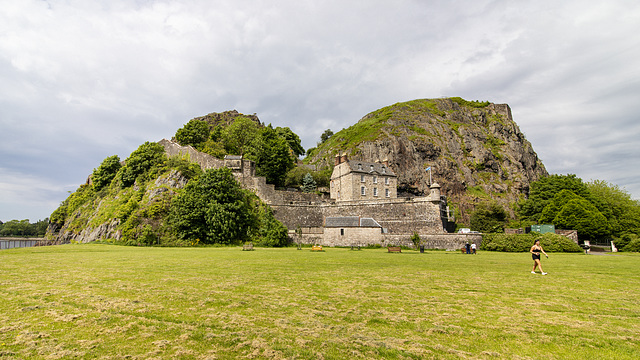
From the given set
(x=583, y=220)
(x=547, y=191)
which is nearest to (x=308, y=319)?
(x=583, y=220)

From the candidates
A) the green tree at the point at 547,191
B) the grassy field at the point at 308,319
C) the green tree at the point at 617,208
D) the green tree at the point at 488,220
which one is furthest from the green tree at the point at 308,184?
the green tree at the point at 617,208

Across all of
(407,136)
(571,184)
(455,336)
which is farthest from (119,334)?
(407,136)

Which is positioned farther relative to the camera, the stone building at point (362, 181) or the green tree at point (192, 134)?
the green tree at point (192, 134)

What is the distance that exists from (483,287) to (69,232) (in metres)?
52.9

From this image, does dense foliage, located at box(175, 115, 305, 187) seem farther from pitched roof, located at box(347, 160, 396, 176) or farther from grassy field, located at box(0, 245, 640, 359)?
grassy field, located at box(0, 245, 640, 359)

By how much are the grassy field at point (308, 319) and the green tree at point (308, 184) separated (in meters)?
40.8

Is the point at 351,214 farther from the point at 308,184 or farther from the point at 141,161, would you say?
the point at 141,161

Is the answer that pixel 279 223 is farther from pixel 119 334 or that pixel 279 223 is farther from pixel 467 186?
pixel 467 186

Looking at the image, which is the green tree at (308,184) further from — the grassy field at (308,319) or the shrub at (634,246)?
the shrub at (634,246)

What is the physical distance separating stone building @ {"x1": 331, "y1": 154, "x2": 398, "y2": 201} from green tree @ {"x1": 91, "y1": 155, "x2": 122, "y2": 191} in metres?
37.4

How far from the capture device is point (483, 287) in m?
10.7

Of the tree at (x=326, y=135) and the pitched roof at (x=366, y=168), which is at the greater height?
the tree at (x=326, y=135)

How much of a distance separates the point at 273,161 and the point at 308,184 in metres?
7.18

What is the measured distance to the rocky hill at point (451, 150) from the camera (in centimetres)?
7319
